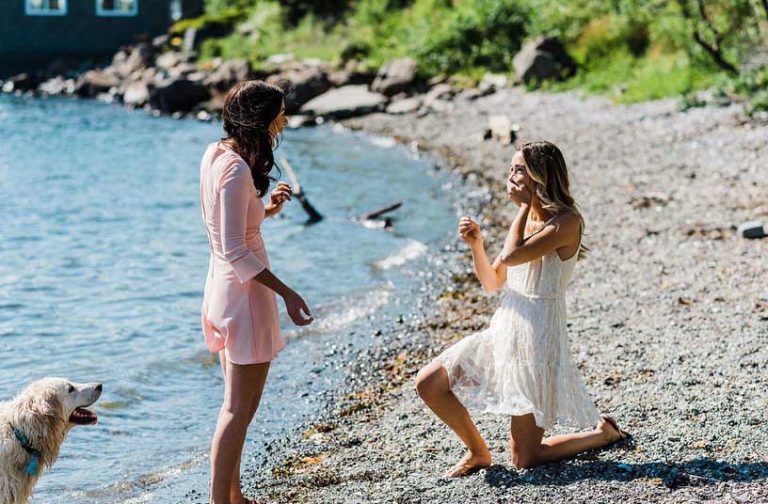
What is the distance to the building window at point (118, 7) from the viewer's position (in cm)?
4981

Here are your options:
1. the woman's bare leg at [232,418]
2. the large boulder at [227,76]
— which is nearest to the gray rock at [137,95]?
the large boulder at [227,76]

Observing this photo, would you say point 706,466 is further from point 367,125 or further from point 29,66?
point 29,66

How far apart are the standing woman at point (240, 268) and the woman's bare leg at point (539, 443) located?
143cm

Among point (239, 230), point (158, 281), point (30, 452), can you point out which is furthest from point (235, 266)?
point (158, 281)

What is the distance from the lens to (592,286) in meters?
10.8

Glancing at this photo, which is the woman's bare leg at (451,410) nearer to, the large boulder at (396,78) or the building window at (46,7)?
the large boulder at (396,78)

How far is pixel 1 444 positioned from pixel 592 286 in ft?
23.3

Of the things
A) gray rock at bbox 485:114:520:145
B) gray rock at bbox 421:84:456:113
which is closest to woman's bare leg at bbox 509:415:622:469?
gray rock at bbox 485:114:520:145

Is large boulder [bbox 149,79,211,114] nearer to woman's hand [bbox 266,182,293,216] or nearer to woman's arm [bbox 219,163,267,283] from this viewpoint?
woman's hand [bbox 266,182,293,216]

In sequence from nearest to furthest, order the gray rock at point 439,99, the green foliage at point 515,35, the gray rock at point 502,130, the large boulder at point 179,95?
the green foliage at point 515,35, the gray rock at point 502,130, the gray rock at point 439,99, the large boulder at point 179,95

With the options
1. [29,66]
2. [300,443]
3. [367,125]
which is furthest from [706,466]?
[29,66]

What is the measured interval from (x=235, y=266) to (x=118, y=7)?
159 feet

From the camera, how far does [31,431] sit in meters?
5.22

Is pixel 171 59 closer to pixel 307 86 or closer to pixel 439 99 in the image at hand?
pixel 307 86
